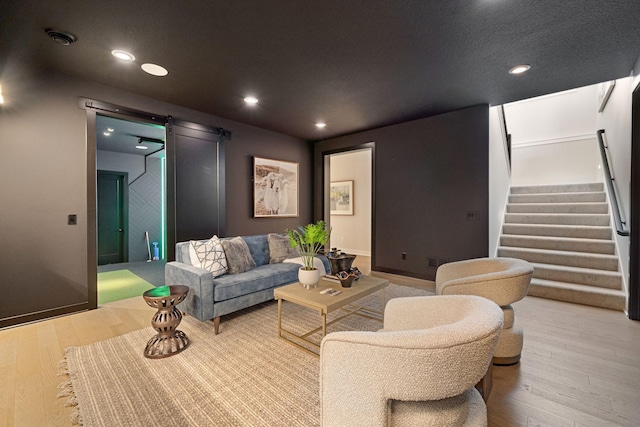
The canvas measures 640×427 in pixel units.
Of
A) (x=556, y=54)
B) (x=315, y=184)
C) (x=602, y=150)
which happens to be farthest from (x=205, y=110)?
(x=602, y=150)

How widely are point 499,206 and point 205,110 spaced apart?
4.94 meters

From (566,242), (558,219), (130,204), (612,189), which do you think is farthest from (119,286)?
(612,189)

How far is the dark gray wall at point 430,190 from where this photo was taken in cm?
392

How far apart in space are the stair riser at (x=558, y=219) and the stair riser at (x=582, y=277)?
3.97 ft

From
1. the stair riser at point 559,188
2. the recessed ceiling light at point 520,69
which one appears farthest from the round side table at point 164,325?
the stair riser at point 559,188

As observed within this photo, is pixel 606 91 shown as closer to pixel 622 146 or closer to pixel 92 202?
pixel 622 146

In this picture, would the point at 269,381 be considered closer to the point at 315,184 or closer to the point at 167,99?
the point at 167,99

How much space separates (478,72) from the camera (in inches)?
115

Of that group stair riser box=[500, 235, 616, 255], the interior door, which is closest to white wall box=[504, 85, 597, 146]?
stair riser box=[500, 235, 616, 255]

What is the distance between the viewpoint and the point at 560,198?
496 centimetres

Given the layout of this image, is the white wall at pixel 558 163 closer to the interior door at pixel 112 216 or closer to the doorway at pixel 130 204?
the doorway at pixel 130 204

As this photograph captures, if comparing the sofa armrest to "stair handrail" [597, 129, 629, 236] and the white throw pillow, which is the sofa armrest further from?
"stair handrail" [597, 129, 629, 236]

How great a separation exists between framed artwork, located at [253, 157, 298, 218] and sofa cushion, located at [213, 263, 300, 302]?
170 centimetres

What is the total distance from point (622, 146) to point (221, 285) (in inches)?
194
